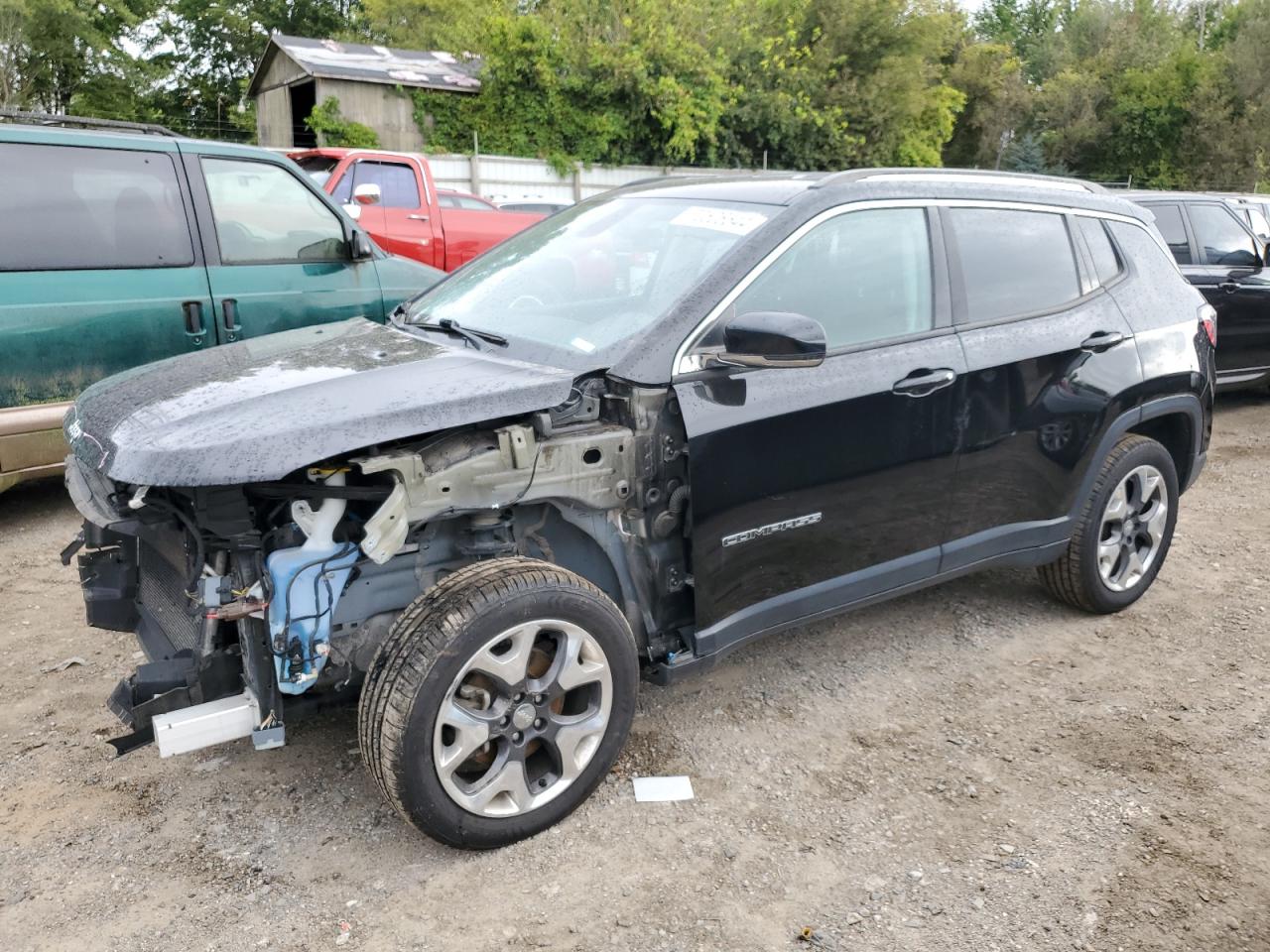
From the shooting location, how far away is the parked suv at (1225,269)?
8.63 metres

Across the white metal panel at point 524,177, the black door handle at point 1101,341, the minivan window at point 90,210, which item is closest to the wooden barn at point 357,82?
the white metal panel at point 524,177

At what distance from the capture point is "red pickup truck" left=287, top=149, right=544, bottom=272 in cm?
942

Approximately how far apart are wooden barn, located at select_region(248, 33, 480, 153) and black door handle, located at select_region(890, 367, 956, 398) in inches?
811

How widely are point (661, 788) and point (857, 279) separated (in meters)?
1.82

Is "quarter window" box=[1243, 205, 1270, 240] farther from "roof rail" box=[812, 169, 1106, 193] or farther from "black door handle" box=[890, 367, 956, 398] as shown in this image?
"black door handle" box=[890, 367, 956, 398]

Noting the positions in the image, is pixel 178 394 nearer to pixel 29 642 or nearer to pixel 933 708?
pixel 29 642

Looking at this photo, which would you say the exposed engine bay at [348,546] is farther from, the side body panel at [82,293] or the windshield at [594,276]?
the side body panel at [82,293]

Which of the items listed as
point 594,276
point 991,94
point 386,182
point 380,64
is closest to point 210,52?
point 380,64

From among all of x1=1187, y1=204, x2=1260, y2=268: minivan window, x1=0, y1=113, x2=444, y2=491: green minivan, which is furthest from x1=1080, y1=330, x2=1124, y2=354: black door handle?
x1=1187, y1=204, x2=1260, y2=268: minivan window

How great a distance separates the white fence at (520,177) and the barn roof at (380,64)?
227cm

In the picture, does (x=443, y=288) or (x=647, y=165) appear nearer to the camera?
(x=443, y=288)

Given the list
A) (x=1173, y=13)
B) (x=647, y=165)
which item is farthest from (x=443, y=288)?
(x=1173, y=13)

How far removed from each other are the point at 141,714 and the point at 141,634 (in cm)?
58

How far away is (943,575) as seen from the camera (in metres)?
3.89
